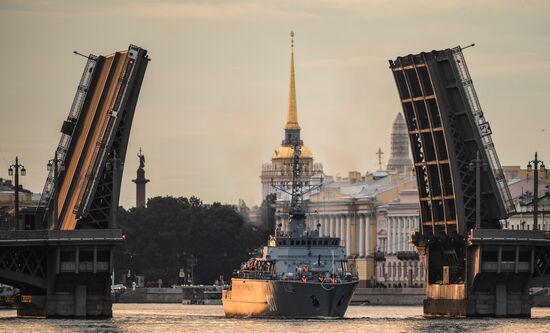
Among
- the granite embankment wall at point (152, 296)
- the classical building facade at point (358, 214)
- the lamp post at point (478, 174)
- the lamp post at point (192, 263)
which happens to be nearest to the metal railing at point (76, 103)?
the lamp post at point (478, 174)

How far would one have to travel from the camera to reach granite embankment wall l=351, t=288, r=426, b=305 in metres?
138

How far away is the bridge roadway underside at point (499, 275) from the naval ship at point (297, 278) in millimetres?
4024

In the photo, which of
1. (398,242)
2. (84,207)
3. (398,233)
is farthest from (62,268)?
(398,233)

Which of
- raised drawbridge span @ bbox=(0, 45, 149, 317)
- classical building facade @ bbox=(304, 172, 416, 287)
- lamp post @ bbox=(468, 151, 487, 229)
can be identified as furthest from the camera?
classical building facade @ bbox=(304, 172, 416, 287)

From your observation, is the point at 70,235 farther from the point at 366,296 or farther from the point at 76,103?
the point at 366,296

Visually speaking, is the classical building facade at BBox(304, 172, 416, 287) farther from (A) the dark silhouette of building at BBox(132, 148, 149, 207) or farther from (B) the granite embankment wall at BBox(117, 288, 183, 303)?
(B) the granite embankment wall at BBox(117, 288, 183, 303)

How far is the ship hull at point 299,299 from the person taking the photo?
97750mm

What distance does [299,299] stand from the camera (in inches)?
3858

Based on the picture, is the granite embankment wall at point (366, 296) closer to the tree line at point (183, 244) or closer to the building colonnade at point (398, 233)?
the tree line at point (183, 244)

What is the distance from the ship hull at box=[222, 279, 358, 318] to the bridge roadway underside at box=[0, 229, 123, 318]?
668 centimetres

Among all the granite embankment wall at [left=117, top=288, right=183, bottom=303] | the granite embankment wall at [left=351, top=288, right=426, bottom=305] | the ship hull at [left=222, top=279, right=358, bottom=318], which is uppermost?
the granite embankment wall at [left=117, top=288, right=183, bottom=303]

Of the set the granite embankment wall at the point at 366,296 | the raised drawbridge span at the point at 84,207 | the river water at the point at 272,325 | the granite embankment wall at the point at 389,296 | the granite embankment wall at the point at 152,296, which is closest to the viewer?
the river water at the point at 272,325

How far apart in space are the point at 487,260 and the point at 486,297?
208 centimetres

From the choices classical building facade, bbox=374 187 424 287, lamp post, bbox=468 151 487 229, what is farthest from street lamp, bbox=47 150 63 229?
classical building facade, bbox=374 187 424 287
